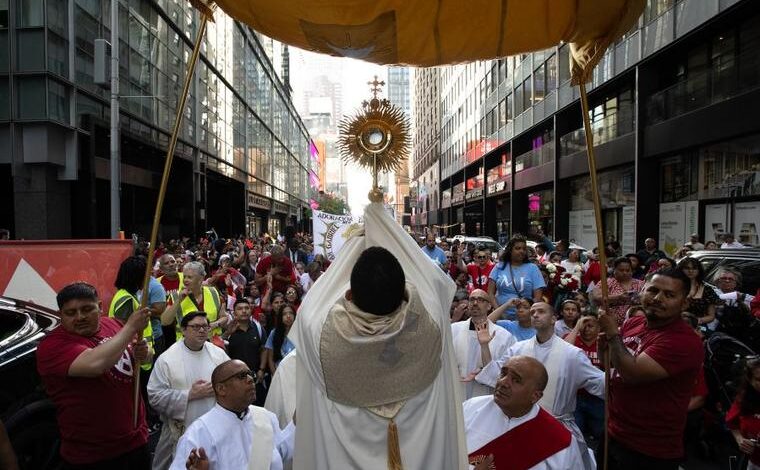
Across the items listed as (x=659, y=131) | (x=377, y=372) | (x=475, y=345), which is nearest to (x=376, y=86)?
(x=377, y=372)

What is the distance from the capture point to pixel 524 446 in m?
3.09

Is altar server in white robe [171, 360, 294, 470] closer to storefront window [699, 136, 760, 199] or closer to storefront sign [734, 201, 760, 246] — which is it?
storefront sign [734, 201, 760, 246]

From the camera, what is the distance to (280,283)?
30.8ft

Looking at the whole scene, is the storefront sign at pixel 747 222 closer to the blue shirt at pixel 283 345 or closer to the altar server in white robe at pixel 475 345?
the altar server in white robe at pixel 475 345

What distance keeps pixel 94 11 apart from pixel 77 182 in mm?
5488

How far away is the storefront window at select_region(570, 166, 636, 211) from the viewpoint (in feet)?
68.9

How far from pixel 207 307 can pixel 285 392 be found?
2.71 m

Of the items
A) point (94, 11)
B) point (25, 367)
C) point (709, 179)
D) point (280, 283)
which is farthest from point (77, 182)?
point (709, 179)

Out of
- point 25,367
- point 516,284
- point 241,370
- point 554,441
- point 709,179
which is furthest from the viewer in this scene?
point 709,179

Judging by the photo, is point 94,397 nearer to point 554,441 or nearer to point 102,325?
point 102,325

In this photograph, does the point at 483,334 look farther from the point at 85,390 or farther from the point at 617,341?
the point at 85,390

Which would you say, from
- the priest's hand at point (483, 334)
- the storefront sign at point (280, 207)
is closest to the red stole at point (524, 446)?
the priest's hand at point (483, 334)

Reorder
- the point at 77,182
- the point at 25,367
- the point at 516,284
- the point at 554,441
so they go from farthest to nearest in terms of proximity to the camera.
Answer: the point at 77,182, the point at 516,284, the point at 25,367, the point at 554,441

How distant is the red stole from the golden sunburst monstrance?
5.56ft
